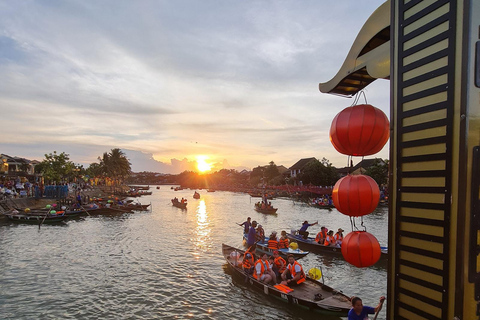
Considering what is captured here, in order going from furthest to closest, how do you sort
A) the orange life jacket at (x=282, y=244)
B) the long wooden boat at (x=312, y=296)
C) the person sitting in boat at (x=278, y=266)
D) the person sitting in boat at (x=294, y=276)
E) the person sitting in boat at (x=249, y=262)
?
the orange life jacket at (x=282, y=244)
the person sitting in boat at (x=249, y=262)
the person sitting in boat at (x=278, y=266)
the person sitting in boat at (x=294, y=276)
the long wooden boat at (x=312, y=296)

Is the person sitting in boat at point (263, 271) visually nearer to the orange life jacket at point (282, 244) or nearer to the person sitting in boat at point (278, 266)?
the person sitting in boat at point (278, 266)

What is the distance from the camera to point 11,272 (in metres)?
17.5

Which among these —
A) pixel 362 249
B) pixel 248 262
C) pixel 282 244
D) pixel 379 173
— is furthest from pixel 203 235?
pixel 379 173

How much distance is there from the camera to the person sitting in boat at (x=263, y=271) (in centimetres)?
1375

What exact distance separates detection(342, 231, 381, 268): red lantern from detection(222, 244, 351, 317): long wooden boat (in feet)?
23.7

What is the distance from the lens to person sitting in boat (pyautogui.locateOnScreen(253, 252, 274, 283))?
1375 centimetres

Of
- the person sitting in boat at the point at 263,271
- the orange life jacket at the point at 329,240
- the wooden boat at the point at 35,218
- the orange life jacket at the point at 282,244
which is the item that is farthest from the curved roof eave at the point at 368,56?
the wooden boat at the point at 35,218

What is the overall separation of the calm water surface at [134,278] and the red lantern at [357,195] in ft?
28.9

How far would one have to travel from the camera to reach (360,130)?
4719 mm

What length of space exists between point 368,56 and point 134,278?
16695mm

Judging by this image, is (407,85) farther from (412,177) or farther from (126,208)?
(126,208)

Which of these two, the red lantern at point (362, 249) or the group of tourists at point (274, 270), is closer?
the red lantern at point (362, 249)

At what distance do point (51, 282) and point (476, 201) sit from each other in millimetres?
19017

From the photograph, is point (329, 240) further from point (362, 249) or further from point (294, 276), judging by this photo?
point (362, 249)
